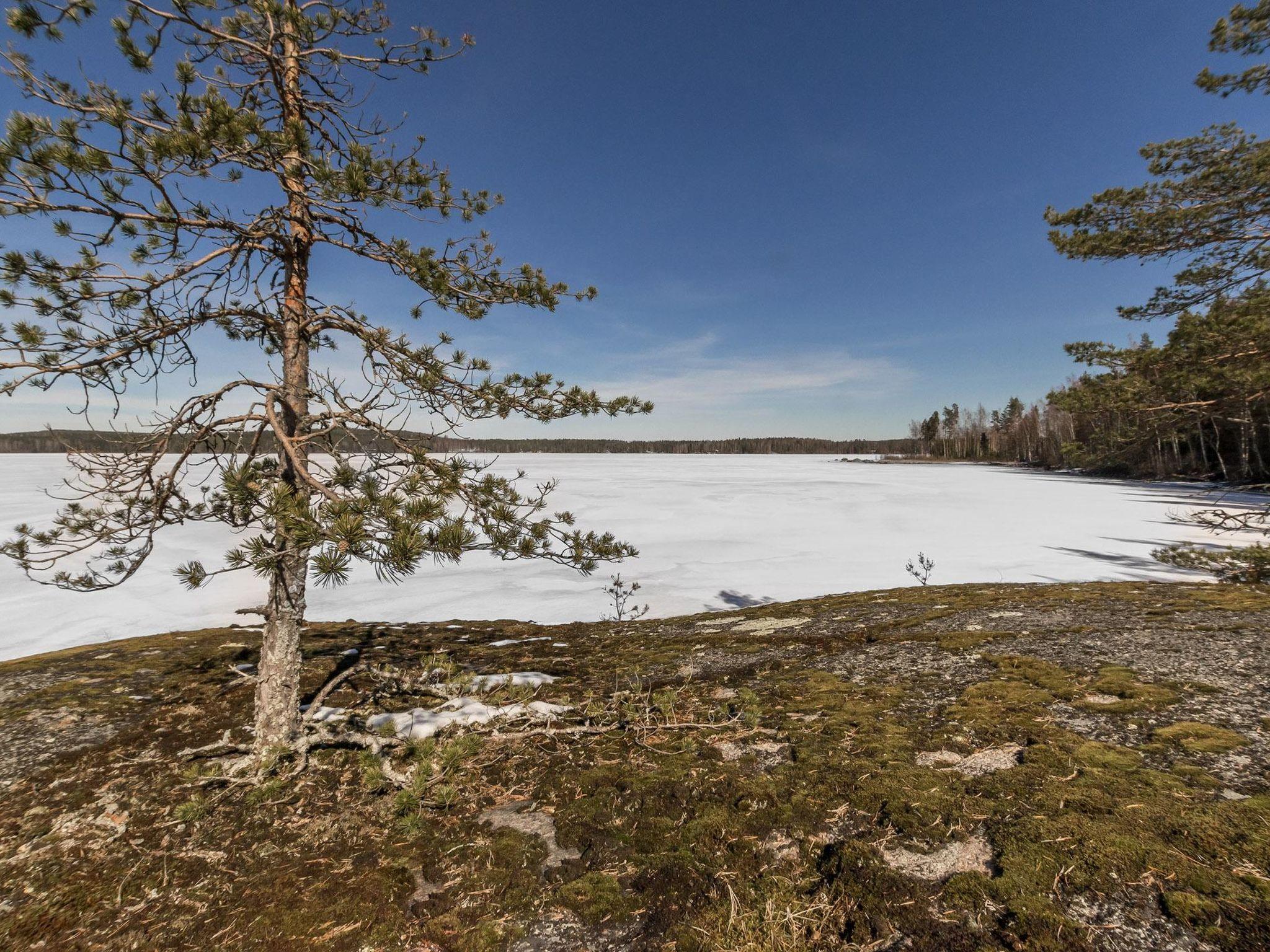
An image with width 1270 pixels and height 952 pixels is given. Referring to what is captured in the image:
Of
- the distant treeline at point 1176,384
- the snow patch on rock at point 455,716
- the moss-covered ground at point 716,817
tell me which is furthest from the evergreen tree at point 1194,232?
the snow patch on rock at point 455,716

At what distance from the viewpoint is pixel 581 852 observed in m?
2.36

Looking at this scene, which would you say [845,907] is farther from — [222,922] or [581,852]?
[222,922]

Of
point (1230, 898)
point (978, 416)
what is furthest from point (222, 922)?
point (978, 416)

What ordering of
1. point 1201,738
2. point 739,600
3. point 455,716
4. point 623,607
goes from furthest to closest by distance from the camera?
point 739,600 → point 623,607 → point 455,716 → point 1201,738

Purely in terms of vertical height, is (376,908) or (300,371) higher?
(300,371)

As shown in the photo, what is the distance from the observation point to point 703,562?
519 inches

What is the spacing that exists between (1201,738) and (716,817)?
2.67 metres

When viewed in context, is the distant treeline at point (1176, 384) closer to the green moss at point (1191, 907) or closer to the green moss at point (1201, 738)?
the green moss at point (1201, 738)

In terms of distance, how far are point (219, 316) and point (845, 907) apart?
176 inches

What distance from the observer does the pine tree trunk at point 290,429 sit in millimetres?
3146

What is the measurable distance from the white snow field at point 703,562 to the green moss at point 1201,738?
15.6 ft

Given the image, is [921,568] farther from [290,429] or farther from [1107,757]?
[290,429]

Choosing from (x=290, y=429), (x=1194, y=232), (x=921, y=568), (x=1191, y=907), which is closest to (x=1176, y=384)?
(x=1194, y=232)

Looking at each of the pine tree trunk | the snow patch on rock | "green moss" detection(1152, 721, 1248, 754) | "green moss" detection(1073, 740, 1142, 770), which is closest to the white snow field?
the pine tree trunk
